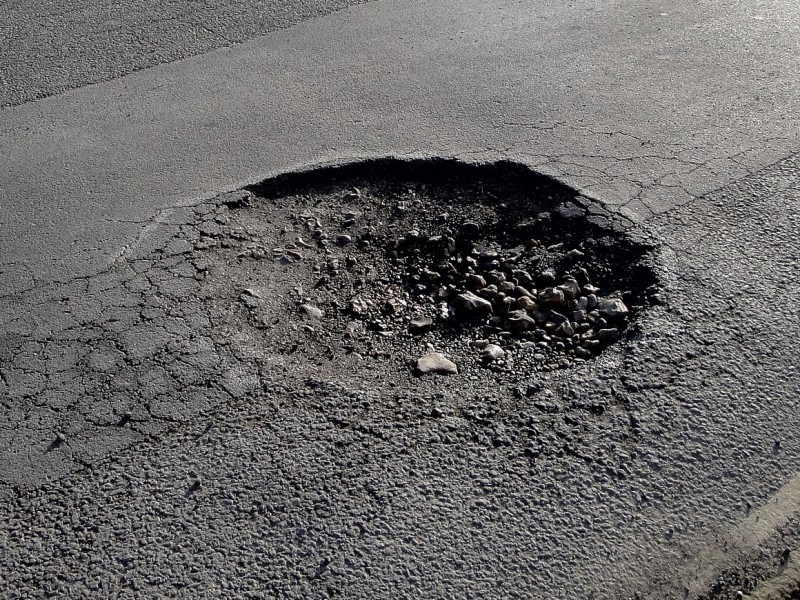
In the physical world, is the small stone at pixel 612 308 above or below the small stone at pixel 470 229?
below

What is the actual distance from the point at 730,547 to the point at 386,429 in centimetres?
125

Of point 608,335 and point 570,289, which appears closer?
point 608,335

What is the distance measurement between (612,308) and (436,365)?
33.5 inches

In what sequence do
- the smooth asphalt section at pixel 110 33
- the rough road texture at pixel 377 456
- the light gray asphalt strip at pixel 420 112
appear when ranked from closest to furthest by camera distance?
the rough road texture at pixel 377 456
the light gray asphalt strip at pixel 420 112
the smooth asphalt section at pixel 110 33

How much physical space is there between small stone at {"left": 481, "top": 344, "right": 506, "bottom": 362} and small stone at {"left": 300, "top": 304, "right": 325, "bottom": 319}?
2.60 ft

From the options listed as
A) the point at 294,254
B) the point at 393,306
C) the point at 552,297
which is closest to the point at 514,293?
the point at 552,297

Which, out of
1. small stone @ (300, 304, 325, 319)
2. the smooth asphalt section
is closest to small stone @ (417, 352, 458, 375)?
small stone @ (300, 304, 325, 319)

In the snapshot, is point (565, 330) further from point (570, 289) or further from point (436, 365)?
point (436, 365)

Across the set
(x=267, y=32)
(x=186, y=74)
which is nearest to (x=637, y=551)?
(x=186, y=74)

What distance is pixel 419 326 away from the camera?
3.66m

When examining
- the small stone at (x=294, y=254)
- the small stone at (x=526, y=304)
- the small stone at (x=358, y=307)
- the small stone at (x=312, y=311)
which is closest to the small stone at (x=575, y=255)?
the small stone at (x=526, y=304)

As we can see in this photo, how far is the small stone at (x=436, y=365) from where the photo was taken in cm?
338

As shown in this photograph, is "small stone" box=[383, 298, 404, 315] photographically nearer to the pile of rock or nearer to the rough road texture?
the pile of rock

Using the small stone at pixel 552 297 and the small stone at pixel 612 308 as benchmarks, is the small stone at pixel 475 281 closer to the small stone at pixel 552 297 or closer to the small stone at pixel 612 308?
the small stone at pixel 552 297
